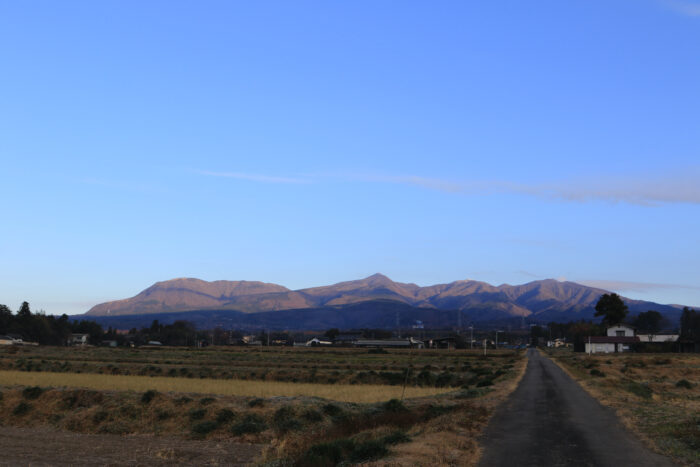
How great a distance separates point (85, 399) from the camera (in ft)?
117

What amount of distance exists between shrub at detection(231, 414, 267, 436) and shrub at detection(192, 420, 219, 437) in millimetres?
941

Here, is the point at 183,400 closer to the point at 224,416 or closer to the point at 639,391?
the point at 224,416

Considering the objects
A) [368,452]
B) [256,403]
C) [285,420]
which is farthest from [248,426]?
[368,452]

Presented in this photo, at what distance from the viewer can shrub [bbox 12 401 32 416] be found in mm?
35209

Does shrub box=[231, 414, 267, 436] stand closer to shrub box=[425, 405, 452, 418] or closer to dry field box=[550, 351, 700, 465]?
shrub box=[425, 405, 452, 418]

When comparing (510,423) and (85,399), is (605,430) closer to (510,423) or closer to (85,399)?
(510,423)

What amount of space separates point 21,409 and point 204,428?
13.3 m

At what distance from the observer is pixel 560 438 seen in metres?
21.5

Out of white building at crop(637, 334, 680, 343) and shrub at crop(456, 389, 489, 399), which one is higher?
white building at crop(637, 334, 680, 343)

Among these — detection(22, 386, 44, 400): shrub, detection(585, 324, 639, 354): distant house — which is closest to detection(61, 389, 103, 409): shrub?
detection(22, 386, 44, 400): shrub

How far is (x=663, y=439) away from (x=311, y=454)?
38.7 ft

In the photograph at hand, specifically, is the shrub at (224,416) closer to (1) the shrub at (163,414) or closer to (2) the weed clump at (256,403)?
(2) the weed clump at (256,403)

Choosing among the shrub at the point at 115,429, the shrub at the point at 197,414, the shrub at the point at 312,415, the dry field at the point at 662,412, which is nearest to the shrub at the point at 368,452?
the dry field at the point at 662,412

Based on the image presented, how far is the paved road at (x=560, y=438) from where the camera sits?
58.0 ft
